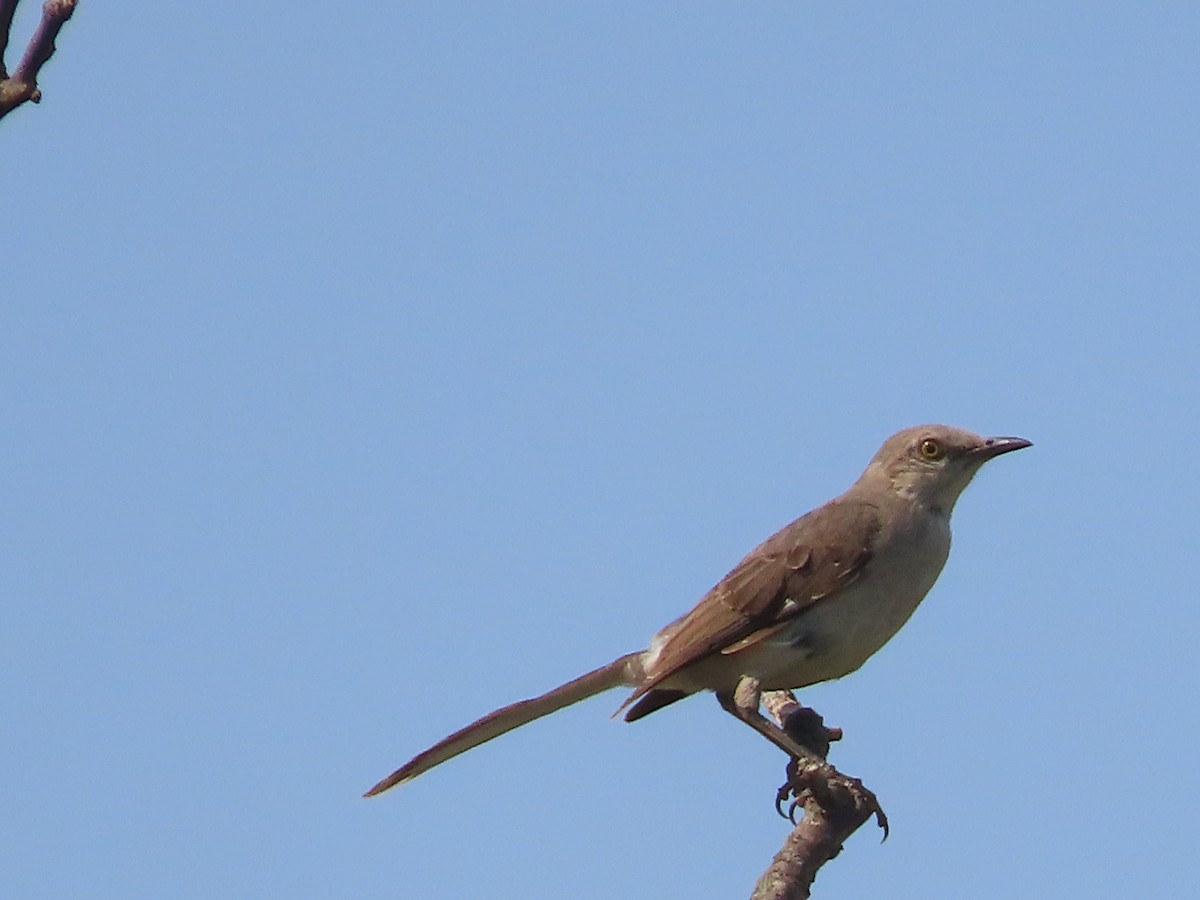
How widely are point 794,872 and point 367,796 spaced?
297 centimetres

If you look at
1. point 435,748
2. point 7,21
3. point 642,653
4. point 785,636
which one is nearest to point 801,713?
point 785,636

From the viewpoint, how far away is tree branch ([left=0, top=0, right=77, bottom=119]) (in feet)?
10.4

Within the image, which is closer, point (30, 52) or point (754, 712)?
point (30, 52)

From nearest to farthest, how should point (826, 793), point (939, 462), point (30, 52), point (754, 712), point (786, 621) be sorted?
point (30, 52)
point (826, 793)
point (754, 712)
point (786, 621)
point (939, 462)

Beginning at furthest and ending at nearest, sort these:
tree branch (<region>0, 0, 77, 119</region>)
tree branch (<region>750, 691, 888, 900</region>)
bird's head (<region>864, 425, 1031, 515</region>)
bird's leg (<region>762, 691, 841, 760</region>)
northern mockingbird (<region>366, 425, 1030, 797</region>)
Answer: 1. bird's head (<region>864, 425, 1031, 515</region>)
2. northern mockingbird (<region>366, 425, 1030, 797</region>)
3. bird's leg (<region>762, 691, 841, 760</region>)
4. tree branch (<region>750, 691, 888, 900</region>)
5. tree branch (<region>0, 0, 77, 119</region>)

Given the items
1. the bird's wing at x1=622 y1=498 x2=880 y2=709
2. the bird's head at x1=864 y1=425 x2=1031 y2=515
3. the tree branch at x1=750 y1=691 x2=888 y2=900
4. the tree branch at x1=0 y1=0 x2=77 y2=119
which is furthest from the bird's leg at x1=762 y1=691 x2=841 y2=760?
the tree branch at x1=0 y1=0 x2=77 y2=119

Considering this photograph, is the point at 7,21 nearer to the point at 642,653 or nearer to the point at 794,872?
the point at 794,872

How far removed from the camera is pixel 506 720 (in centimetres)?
820

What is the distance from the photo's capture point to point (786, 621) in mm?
8234

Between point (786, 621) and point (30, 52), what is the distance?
552 cm

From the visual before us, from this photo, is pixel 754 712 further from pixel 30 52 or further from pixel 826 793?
pixel 30 52

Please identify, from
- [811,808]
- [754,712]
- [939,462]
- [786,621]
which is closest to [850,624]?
[786,621]

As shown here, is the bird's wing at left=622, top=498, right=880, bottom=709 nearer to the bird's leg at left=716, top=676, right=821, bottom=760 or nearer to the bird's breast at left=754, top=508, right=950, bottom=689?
the bird's breast at left=754, top=508, right=950, bottom=689

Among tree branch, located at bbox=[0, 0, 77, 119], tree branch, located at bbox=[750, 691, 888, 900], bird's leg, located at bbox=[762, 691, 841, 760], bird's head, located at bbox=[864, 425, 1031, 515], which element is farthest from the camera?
bird's head, located at bbox=[864, 425, 1031, 515]
